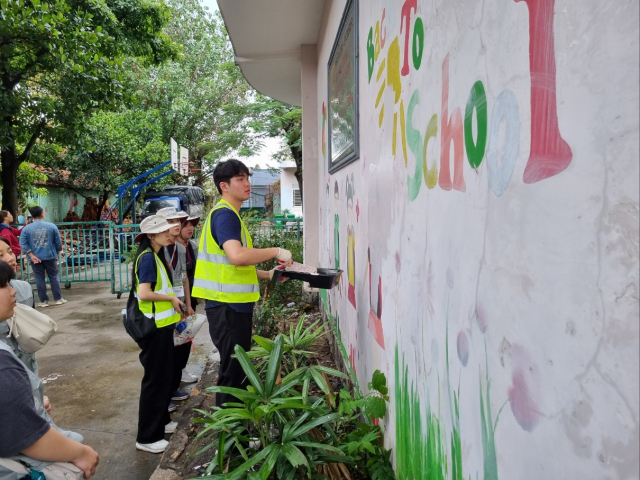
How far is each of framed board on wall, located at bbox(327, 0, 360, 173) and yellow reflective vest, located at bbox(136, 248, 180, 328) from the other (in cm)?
154

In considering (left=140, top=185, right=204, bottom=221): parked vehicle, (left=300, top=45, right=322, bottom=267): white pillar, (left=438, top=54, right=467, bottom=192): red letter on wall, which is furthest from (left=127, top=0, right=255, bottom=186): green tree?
(left=438, top=54, right=467, bottom=192): red letter on wall

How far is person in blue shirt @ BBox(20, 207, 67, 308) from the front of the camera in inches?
318

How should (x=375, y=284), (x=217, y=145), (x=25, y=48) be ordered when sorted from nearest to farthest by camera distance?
(x=375, y=284), (x=25, y=48), (x=217, y=145)

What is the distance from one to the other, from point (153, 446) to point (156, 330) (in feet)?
Result: 2.79

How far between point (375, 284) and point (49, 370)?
4232 mm

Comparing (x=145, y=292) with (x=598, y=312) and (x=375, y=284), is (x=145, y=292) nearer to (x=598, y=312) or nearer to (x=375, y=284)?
(x=375, y=284)

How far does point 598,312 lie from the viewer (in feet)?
2.42

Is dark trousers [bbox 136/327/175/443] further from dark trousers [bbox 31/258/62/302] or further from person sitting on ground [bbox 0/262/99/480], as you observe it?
dark trousers [bbox 31/258/62/302]

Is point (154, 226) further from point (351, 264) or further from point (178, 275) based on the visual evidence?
point (351, 264)

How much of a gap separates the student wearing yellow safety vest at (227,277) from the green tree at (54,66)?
6.77m

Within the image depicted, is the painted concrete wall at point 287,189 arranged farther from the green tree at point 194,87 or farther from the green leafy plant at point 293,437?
the green leafy plant at point 293,437

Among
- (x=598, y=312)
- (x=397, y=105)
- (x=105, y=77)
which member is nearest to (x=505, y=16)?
(x=598, y=312)

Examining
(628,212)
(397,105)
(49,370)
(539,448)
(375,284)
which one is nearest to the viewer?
(628,212)

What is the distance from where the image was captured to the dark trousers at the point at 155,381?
3.37 m
